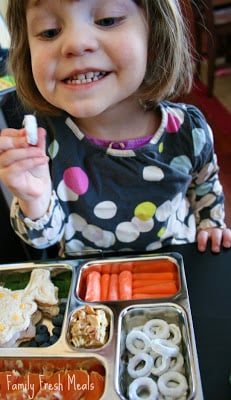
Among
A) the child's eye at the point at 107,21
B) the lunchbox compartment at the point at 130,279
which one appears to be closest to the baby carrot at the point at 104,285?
the lunchbox compartment at the point at 130,279

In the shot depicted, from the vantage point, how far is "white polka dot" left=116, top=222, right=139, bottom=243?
0.90 meters

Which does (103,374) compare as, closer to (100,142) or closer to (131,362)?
(131,362)

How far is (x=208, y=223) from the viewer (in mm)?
977

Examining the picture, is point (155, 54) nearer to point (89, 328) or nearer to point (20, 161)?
point (20, 161)

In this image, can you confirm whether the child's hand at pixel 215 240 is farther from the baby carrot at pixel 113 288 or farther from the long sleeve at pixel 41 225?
the long sleeve at pixel 41 225

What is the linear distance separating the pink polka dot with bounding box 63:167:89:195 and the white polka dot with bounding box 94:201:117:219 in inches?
2.0

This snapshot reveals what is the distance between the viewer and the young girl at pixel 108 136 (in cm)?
67

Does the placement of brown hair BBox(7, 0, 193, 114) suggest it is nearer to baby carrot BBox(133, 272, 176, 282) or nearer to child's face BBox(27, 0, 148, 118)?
child's face BBox(27, 0, 148, 118)

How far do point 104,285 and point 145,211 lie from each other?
8.9 inches

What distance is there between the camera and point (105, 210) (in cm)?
89

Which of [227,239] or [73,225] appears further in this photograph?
[73,225]

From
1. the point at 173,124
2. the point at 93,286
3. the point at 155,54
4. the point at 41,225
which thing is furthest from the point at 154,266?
the point at 155,54

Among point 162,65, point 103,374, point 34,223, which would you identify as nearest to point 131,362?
point 103,374

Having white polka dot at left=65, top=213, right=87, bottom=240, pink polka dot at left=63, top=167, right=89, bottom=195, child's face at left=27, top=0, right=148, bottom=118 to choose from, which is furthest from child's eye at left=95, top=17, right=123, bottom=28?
white polka dot at left=65, top=213, right=87, bottom=240
